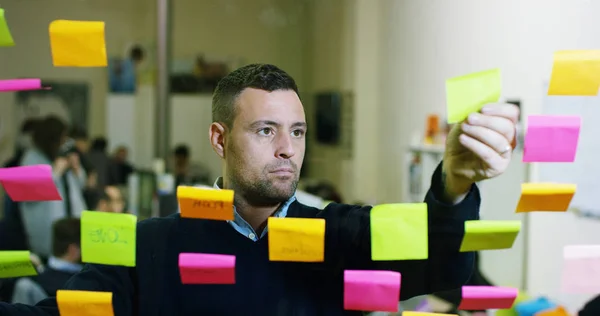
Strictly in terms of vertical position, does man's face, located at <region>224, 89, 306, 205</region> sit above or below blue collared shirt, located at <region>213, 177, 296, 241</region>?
above

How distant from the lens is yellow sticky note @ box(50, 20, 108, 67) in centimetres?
75

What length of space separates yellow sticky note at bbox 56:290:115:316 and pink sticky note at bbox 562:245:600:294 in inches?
23.5

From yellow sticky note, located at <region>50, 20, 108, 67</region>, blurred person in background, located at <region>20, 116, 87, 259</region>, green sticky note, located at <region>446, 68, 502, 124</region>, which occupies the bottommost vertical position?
blurred person in background, located at <region>20, 116, 87, 259</region>

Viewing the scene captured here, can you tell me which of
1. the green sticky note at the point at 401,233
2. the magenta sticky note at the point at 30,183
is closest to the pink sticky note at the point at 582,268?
the green sticky note at the point at 401,233

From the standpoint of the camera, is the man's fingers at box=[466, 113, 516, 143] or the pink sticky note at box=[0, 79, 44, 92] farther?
the pink sticky note at box=[0, 79, 44, 92]

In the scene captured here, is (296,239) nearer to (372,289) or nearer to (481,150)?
(372,289)

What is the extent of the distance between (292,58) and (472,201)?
0.41 meters

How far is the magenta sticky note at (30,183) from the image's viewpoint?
2.56ft

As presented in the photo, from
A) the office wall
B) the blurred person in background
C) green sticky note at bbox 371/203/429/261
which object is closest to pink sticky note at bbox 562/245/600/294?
green sticky note at bbox 371/203/429/261

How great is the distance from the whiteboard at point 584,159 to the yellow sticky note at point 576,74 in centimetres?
99

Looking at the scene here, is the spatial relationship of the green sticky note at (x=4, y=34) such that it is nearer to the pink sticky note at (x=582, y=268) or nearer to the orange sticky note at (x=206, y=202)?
the orange sticky note at (x=206, y=202)

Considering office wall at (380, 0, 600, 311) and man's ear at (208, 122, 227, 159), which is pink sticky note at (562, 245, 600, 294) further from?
office wall at (380, 0, 600, 311)

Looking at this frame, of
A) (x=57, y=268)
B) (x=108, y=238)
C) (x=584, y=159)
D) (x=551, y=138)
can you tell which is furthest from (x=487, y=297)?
(x=57, y=268)

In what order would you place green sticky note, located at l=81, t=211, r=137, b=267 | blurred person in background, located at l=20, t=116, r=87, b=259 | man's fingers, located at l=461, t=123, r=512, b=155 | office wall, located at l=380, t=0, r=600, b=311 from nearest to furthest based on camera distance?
1. man's fingers, located at l=461, t=123, r=512, b=155
2. green sticky note, located at l=81, t=211, r=137, b=267
3. blurred person in background, located at l=20, t=116, r=87, b=259
4. office wall, located at l=380, t=0, r=600, b=311
